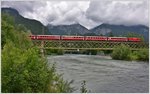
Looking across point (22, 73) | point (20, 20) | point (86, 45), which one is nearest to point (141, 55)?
point (86, 45)

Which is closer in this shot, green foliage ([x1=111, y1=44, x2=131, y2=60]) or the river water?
the river water

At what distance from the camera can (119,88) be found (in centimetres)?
1094

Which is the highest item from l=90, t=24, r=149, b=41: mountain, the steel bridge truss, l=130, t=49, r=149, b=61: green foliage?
l=90, t=24, r=149, b=41: mountain

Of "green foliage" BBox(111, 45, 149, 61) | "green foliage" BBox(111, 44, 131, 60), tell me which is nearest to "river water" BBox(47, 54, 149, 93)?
"green foliage" BBox(111, 45, 149, 61)

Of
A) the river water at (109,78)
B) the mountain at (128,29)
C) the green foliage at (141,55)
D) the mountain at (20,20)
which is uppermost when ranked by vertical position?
the mountain at (20,20)

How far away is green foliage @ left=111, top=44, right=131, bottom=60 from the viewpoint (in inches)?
1302

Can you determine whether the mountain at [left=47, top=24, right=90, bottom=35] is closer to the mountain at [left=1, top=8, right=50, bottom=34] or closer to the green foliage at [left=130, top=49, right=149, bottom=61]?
the mountain at [left=1, top=8, right=50, bottom=34]

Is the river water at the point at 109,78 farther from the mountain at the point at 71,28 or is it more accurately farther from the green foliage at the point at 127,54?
the green foliage at the point at 127,54

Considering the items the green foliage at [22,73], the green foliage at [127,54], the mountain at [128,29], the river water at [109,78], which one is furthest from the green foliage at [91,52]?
the green foliage at [22,73]

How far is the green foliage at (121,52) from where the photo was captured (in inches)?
1302

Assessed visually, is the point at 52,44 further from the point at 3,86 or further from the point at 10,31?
the point at 3,86

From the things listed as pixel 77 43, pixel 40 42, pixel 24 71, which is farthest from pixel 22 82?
pixel 77 43

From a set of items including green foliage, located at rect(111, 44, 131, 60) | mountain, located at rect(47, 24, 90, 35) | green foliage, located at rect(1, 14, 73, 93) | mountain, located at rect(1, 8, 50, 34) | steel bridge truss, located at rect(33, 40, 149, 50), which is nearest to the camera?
green foliage, located at rect(1, 14, 73, 93)

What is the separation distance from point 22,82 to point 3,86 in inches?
15.9
